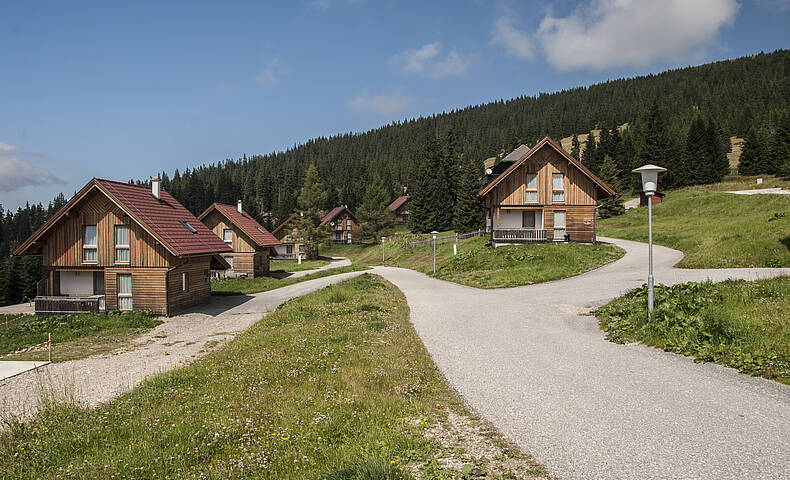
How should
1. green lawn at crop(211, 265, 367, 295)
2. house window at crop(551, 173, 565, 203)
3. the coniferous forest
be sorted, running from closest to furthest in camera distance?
green lawn at crop(211, 265, 367, 295)
house window at crop(551, 173, 565, 203)
the coniferous forest

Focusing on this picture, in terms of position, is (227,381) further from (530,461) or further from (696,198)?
(696,198)

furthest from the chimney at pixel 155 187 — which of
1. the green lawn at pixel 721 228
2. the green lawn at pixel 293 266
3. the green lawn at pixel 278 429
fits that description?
the green lawn at pixel 721 228

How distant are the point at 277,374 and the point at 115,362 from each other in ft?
30.4

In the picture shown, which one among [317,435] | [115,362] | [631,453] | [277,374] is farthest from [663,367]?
[115,362]

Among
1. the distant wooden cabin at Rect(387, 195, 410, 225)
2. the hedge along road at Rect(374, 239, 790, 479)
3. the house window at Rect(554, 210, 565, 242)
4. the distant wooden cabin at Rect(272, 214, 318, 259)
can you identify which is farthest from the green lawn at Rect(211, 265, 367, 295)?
the distant wooden cabin at Rect(387, 195, 410, 225)

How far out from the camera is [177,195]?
13062 centimetres

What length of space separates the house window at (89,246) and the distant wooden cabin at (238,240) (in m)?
19.5

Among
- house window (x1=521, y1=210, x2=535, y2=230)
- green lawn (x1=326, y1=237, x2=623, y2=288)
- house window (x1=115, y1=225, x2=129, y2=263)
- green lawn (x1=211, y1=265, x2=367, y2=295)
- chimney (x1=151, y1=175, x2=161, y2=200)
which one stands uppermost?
chimney (x1=151, y1=175, x2=161, y2=200)

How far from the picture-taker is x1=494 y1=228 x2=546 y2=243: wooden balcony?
36.4 m

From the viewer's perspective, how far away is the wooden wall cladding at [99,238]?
25641 mm

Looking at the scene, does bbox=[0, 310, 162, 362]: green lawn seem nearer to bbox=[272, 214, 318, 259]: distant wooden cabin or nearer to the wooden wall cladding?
the wooden wall cladding

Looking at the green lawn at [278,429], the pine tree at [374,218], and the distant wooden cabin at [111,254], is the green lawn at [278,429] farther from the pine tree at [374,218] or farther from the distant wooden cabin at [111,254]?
the pine tree at [374,218]

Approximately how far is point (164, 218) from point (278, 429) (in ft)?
82.2

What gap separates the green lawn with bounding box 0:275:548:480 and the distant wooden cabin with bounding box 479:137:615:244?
2833cm
